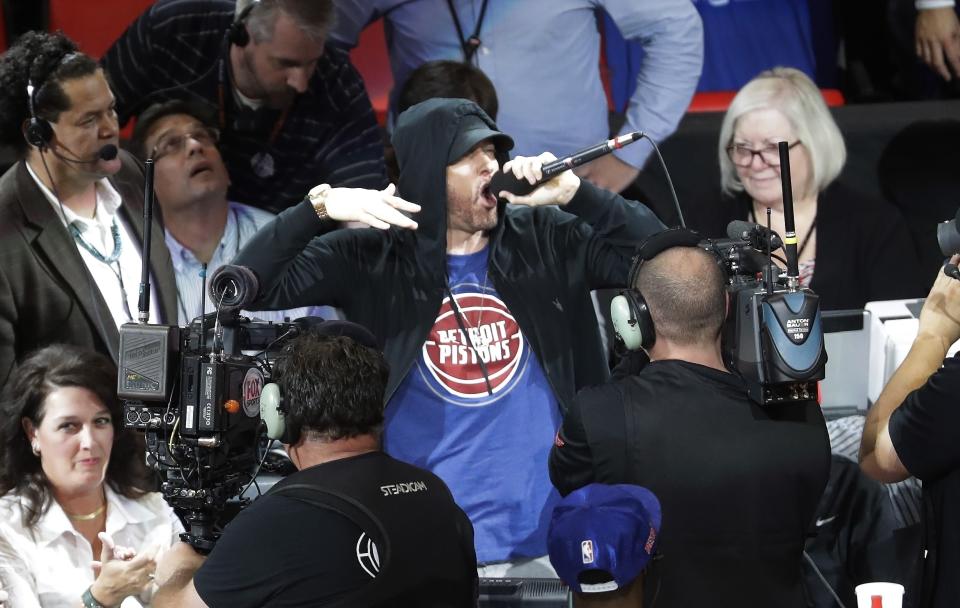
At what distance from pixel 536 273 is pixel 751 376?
911mm

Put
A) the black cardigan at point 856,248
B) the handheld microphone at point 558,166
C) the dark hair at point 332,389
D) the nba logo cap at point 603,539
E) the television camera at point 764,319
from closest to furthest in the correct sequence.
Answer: the nba logo cap at point 603,539 → the dark hair at point 332,389 → the television camera at point 764,319 → the handheld microphone at point 558,166 → the black cardigan at point 856,248

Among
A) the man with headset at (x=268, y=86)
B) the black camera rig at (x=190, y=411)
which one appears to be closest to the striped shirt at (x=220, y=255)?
the man with headset at (x=268, y=86)

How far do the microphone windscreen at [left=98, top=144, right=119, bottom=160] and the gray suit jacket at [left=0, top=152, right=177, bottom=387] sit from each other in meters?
0.24

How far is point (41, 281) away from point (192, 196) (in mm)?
652

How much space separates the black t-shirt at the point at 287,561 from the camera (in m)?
2.31

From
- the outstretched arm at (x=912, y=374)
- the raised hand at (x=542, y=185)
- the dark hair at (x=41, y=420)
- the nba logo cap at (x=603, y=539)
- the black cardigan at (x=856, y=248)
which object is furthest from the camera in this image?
the black cardigan at (x=856, y=248)

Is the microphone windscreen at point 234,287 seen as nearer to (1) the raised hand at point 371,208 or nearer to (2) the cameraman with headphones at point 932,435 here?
(1) the raised hand at point 371,208

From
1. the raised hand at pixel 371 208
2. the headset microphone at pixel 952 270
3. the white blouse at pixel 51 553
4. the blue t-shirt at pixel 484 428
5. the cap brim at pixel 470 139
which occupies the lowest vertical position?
the white blouse at pixel 51 553

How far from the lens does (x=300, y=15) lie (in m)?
4.55

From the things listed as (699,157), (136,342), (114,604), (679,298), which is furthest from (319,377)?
(699,157)

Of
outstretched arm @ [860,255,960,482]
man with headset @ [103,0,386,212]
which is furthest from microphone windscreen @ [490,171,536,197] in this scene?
man with headset @ [103,0,386,212]

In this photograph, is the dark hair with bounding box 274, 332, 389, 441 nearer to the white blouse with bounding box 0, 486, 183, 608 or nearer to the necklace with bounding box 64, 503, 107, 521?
the white blouse with bounding box 0, 486, 183, 608

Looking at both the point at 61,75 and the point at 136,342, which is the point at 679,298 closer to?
the point at 136,342

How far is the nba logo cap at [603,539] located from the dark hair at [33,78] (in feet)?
8.81
